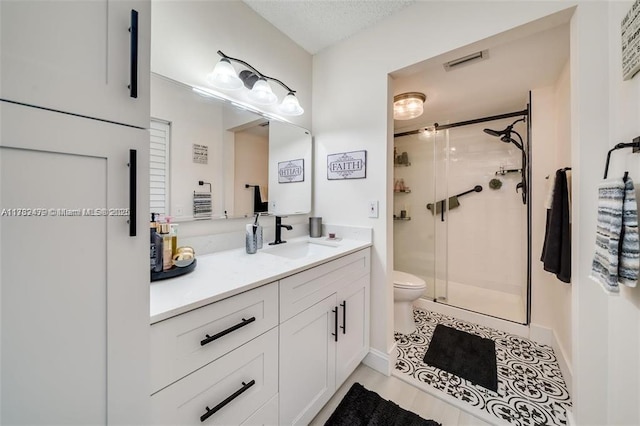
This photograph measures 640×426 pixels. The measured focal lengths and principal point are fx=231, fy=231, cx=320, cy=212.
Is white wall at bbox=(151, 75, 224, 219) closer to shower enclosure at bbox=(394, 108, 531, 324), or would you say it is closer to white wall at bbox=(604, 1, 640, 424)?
white wall at bbox=(604, 1, 640, 424)

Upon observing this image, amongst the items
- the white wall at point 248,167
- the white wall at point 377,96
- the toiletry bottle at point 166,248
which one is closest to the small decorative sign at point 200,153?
the white wall at point 248,167

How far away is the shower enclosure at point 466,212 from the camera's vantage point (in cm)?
258

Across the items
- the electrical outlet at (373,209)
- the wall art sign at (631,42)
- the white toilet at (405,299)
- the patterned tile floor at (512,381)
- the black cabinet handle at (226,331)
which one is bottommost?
the patterned tile floor at (512,381)

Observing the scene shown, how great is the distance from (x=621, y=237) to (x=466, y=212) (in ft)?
7.51

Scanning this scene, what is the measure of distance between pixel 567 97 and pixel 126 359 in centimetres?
266

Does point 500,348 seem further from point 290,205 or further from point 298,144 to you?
point 298,144

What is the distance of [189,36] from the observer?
130cm

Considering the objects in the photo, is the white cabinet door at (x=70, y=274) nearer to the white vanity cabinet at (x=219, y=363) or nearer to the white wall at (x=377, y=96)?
the white vanity cabinet at (x=219, y=363)

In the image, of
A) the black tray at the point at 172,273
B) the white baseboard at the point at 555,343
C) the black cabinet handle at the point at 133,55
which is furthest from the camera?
the white baseboard at the point at 555,343

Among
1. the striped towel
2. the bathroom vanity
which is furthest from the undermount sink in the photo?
the striped towel

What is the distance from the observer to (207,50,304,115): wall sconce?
4.50 feet

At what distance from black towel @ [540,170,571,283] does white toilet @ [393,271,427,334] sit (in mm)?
895

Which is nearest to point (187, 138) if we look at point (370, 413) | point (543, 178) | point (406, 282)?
point (370, 413)

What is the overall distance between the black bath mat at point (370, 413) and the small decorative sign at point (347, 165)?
1444 mm
